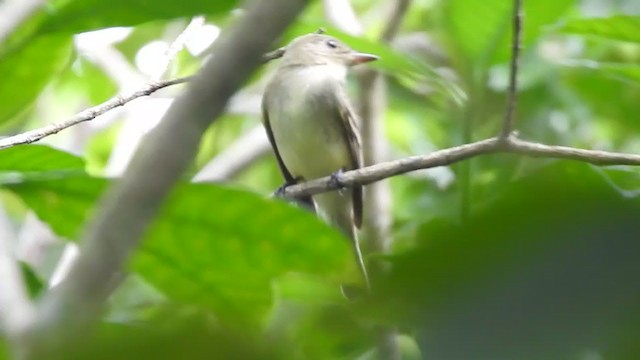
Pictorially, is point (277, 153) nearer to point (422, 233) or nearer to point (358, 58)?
point (358, 58)

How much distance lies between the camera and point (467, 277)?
1.44 ft

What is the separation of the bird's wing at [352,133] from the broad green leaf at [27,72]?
1.54 meters

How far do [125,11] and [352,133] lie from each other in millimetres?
1793

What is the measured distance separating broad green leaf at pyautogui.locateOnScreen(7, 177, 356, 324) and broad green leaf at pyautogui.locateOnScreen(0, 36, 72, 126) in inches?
32.2

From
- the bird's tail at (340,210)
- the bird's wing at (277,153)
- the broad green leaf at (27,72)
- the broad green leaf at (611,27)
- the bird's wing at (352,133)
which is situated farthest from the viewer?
the bird's tail at (340,210)

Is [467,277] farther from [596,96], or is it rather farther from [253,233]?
[596,96]

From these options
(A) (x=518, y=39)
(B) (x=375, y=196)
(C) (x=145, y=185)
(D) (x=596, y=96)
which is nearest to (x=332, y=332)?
(C) (x=145, y=185)

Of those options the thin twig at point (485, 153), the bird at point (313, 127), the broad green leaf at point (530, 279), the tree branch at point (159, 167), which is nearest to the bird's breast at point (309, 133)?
the bird at point (313, 127)

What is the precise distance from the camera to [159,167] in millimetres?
595

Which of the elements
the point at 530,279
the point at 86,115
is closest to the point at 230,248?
the point at 86,115

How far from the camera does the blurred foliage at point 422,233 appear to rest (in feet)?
1.41

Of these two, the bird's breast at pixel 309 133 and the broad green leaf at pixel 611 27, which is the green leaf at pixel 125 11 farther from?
the bird's breast at pixel 309 133

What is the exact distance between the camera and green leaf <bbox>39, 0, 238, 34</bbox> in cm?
188

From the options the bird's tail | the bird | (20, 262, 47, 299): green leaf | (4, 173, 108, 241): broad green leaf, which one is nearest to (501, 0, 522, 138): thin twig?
(4, 173, 108, 241): broad green leaf
